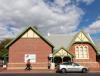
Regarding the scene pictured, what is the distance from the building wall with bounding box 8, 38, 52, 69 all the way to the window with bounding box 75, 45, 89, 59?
708 centimetres

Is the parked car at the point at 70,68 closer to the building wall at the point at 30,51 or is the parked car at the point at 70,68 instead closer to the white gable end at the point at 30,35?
the building wall at the point at 30,51

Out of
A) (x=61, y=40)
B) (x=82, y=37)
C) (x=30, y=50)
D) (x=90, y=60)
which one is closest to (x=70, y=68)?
(x=30, y=50)

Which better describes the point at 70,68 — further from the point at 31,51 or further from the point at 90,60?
the point at 90,60

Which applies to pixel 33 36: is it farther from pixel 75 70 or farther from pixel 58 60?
pixel 75 70

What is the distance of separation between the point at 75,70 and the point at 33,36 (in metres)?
13.6

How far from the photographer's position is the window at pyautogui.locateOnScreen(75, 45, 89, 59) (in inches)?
2215

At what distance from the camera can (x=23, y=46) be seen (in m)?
52.1

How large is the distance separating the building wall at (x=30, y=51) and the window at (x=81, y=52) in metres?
7.08

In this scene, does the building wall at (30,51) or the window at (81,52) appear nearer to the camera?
the building wall at (30,51)

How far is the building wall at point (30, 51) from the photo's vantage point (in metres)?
51.6

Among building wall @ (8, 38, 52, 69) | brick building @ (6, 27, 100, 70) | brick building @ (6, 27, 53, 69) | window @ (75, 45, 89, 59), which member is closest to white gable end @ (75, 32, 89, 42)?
window @ (75, 45, 89, 59)

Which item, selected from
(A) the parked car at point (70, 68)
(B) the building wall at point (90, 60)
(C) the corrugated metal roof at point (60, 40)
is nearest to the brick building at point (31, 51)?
(B) the building wall at point (90, 60)

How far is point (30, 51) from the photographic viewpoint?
51938 mm

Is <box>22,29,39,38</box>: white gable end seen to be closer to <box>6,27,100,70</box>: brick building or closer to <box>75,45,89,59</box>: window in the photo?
<box>6,27,100,70</box>: brick building
